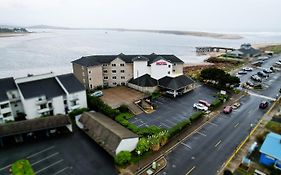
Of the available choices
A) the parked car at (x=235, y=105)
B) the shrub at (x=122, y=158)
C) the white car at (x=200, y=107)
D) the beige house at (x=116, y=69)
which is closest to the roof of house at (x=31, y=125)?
the shrub at (x=122, y=158)

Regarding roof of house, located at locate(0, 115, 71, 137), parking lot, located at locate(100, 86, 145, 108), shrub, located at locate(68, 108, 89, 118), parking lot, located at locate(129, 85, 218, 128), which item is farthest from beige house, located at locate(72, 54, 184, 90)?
roof of house, located at locate(0, 115, 71, 137)

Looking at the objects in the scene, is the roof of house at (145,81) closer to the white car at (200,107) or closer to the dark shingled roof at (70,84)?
the white car at (200,107)

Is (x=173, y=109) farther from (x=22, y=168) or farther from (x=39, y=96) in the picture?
(x=22, y=168)

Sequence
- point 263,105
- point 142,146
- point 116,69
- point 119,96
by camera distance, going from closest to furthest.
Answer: point 142,146 → point 263,105 → point 119,96 → point 116,69

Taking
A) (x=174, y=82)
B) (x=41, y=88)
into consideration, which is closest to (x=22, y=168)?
(x=41, y=88)

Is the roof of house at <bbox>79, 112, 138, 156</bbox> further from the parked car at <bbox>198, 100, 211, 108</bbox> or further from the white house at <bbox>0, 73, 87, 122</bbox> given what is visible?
the parked car at <bbox>198, 100, 211, 108</bbox>

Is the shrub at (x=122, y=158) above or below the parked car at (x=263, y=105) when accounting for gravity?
below

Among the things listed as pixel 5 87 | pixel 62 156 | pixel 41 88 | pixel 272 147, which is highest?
pixel 5 87
